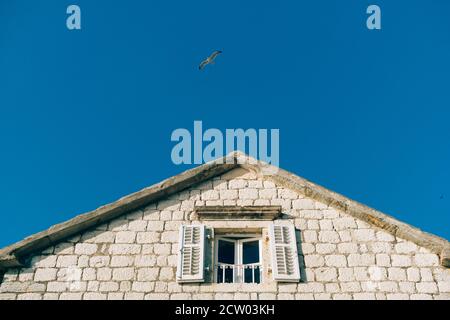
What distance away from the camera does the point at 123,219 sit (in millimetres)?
7637

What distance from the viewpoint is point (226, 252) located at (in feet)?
24.4

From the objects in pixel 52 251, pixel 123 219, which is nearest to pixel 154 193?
pixel 123 219

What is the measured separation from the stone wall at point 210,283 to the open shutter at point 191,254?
0.12 m

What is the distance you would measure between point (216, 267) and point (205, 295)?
567mm

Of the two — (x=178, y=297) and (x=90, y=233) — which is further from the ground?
(x=90, y=233)

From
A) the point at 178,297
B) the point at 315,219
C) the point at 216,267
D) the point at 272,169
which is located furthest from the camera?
the point at 272,169

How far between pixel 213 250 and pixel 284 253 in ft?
3.64

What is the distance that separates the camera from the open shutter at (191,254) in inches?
269

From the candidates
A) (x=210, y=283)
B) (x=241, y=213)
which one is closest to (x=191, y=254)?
(x=210, y=283)

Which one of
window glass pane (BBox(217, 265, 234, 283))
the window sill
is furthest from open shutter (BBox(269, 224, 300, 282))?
window glass pane (BBox(217, 265, 234, 283))

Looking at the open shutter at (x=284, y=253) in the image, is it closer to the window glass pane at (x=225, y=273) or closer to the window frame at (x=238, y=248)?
the window frame at (x=238, y=248)

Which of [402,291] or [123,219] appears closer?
[402,291]

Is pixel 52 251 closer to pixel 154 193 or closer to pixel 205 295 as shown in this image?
pixel 154 193
